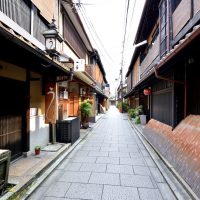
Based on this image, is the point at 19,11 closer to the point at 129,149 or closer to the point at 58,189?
the point at 58,189

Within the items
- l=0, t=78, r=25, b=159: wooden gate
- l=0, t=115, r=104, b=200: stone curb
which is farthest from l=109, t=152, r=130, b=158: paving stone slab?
l=0, t=78, r=25, b=159: wooden gate

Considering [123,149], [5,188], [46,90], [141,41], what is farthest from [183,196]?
[141,41]

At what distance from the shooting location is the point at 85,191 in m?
4.63

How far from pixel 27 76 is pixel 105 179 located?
4086 mm

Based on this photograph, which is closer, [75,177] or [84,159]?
[75,177]

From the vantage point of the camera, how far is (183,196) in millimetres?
4238

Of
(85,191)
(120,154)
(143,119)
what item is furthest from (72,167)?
(143,119)

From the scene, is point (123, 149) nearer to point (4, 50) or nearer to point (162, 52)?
point (162, 52)

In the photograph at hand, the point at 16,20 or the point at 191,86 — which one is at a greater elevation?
the point at 16,20

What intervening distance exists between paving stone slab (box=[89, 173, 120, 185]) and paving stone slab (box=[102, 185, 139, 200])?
0.89ft

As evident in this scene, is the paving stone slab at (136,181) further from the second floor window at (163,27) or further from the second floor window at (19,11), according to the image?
the second floor window at (19,11)

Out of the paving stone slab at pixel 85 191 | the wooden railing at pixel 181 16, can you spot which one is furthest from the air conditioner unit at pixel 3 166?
the wooden railing at pixel 181 16

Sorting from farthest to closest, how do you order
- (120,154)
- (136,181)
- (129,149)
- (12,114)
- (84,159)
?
(129,149) → (120,154) → (84,159) → (12,114) → (136,181)

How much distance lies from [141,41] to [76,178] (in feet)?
45.2
